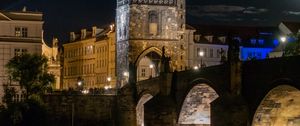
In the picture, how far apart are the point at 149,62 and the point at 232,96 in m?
50.6

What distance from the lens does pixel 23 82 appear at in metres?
87.4

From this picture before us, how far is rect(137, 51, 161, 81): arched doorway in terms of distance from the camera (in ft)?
333

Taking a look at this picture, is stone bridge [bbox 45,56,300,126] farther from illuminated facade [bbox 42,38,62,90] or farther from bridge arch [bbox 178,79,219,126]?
illuminated facade [bbox 42,38,62,90]

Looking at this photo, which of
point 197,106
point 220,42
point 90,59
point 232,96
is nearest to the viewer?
point 232,96

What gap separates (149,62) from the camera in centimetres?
10406

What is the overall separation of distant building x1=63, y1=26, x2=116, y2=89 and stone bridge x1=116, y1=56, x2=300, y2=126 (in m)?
55.5

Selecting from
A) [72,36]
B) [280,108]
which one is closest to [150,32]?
[280,108]

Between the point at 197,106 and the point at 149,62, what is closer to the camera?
the point at 197,106

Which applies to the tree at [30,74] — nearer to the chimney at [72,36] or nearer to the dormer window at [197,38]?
the dormer window at [197,38]

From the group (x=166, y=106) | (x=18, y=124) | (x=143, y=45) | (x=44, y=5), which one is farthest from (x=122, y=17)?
(x=44, y=5)

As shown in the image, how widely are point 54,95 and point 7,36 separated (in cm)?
1137

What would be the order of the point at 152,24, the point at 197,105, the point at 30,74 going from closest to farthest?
the point at 197,105, the point at 30,74, the point at 152,24

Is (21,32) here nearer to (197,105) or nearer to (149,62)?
(149,62)

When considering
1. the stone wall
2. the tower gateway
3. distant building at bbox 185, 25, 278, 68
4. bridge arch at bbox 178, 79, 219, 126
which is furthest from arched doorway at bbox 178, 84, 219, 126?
distant building at bbox 185, 25, 278, 68
